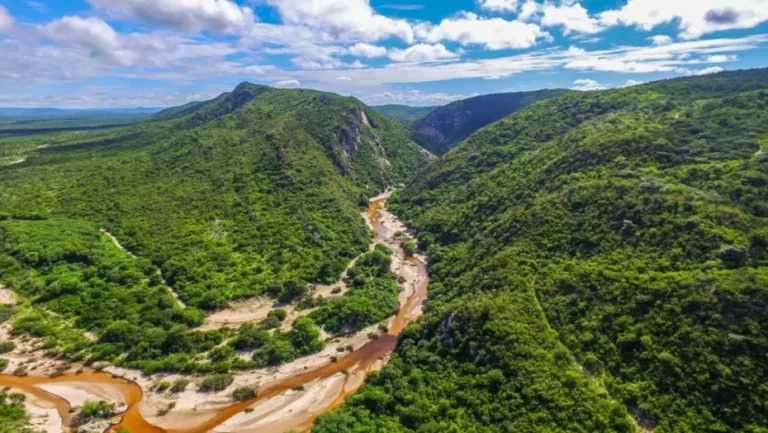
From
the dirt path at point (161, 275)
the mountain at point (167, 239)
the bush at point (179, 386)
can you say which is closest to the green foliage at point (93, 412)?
the bush at point (179, 386)

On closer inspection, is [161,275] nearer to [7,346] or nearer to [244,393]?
[7,346]

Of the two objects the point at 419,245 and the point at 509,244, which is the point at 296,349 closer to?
the point at 509,244

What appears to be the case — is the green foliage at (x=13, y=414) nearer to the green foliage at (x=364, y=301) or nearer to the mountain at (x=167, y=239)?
the mountain at (x=167, y=239)

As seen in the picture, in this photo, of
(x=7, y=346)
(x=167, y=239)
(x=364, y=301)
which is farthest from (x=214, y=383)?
(x=167, y=239)

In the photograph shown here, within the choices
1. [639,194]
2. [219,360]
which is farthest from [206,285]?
[639,194]

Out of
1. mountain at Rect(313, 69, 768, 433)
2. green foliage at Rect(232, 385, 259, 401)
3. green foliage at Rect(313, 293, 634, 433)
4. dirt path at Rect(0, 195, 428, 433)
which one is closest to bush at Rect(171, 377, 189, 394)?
dirt path at Rect(0, 195, 428, 433)

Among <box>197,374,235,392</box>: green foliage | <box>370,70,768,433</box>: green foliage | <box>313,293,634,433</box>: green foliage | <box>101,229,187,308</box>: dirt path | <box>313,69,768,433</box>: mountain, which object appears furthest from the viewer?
<box>101,229,187,308</box>: dirt path

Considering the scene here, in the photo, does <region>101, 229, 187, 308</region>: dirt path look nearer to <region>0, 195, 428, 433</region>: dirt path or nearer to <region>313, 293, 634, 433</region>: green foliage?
<region>0, 195, 428, 433</region>: dirt path
